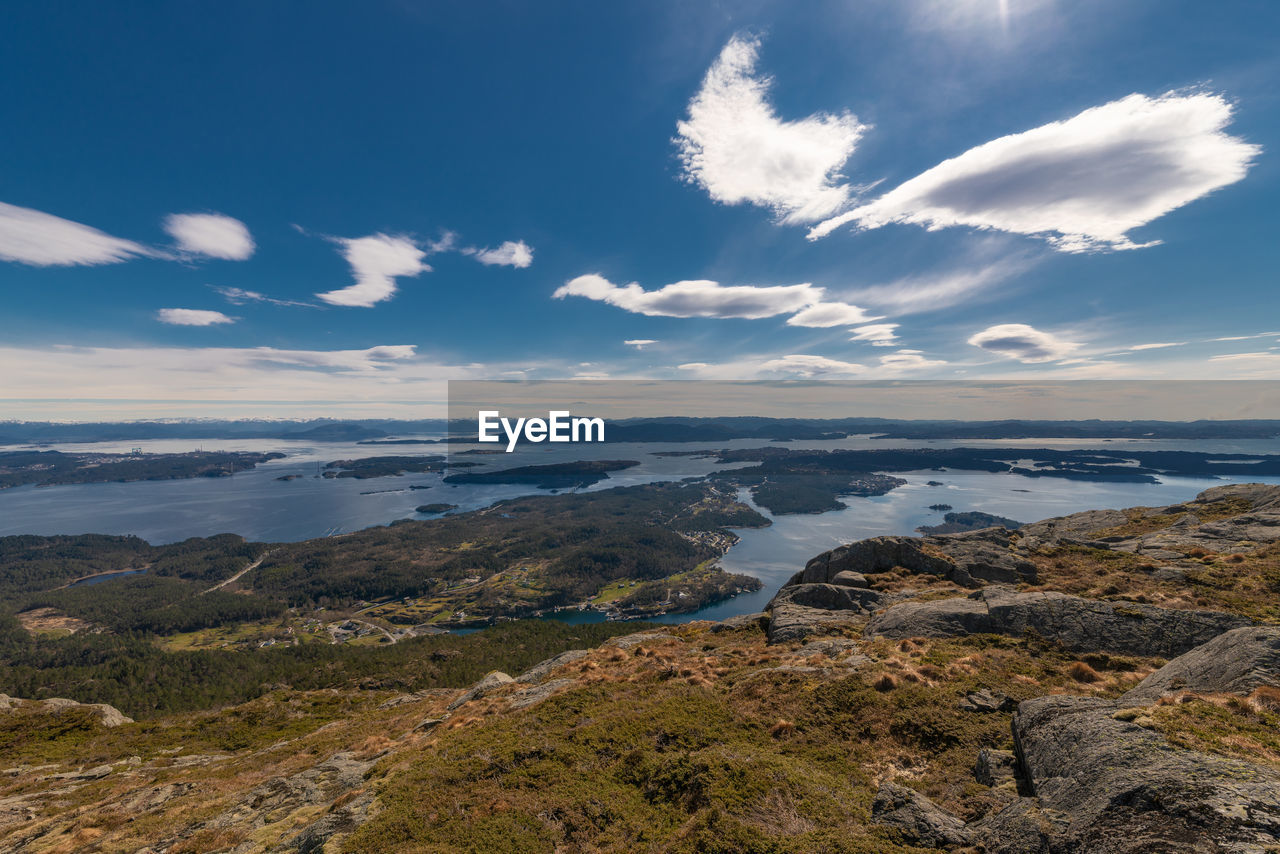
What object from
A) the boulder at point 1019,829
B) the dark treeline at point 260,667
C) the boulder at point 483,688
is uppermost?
the boulder at point 1019,829

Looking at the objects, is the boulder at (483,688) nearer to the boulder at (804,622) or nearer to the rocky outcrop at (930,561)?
the boulder at (804,622)

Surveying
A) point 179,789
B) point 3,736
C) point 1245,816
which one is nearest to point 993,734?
point 1245,816

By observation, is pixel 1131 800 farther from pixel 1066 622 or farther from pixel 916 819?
pixel 1066 622

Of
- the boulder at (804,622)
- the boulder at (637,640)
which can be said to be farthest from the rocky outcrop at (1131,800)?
the boulder at (637,640)

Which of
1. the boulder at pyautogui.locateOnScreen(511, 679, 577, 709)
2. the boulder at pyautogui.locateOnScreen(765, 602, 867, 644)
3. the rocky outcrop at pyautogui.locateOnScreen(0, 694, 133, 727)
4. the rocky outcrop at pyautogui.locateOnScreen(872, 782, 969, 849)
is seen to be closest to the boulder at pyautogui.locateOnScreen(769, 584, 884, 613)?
the boulder at pyautogui.locateOnScreen(765, 602, 867, 644)

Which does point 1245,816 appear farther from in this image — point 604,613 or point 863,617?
point 604,613

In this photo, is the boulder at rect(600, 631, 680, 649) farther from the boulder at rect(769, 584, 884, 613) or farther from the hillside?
the boulder at rect(769, 584, 884, 613)
